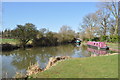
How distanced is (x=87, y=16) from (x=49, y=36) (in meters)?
11.2

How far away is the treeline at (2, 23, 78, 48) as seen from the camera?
20188 millimetres

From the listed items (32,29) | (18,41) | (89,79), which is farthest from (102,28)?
(89,79)

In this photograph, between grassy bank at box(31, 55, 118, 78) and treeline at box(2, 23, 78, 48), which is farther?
treeline at box(2, 23, 78, 48)

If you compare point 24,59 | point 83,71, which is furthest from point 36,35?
point 83,71

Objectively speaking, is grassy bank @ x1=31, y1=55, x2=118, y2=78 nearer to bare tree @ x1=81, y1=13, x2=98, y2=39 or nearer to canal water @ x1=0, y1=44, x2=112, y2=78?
canal water @ x1=0, y1=44, x2=112, y2=78

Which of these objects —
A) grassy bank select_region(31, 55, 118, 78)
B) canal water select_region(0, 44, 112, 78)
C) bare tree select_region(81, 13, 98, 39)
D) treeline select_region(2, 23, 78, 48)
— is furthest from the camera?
bare tree select_region(81, 13, 98, 39)

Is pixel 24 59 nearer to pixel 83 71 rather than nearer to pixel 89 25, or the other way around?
pixel 83 71

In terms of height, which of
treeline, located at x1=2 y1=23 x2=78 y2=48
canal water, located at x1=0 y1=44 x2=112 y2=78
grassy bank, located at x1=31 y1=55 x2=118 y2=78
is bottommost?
canal water, located at x1=0 y1=44 x2=112 y2=78

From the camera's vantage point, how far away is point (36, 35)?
23312mm

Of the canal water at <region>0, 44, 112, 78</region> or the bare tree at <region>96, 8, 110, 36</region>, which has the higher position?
the bare tree at <region>96, 8, 110, 36</region>

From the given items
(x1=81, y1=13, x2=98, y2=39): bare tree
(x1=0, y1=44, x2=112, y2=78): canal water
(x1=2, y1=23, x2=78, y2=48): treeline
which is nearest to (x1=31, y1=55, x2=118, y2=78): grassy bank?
(x1=0, y1=44, x2=112, y2=78): canal water

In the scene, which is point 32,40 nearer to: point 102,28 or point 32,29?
point 32,29

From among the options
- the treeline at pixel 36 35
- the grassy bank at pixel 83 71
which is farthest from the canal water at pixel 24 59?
the treeline at pixel 36 35

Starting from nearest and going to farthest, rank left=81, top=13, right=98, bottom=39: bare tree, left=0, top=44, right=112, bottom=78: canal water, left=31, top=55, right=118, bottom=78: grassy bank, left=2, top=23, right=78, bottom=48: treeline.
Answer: left=31, top=55, right=118, bottom=78: grassy bank < left=0, top=44, right=112, bottom=78: canal water < left=2, top=23, right=78, bottom=48: treeline < left=81, top=13, right=98, bottom=39: bare tree
